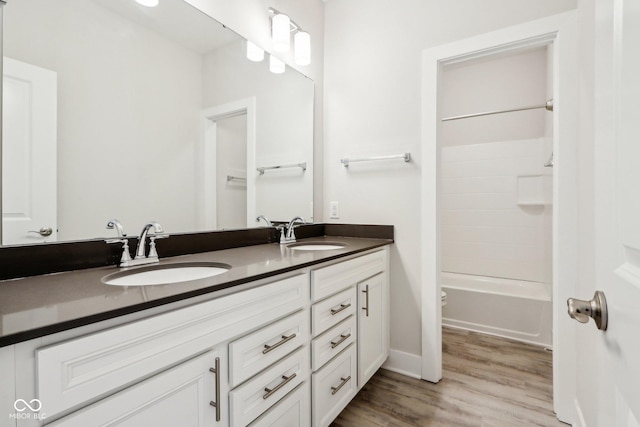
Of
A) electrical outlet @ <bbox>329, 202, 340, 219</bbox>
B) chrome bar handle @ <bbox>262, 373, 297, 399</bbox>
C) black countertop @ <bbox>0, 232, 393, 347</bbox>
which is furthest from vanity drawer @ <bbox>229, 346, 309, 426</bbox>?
electrical outlet @ <bbox>329, 202, 340, 219</bbox>

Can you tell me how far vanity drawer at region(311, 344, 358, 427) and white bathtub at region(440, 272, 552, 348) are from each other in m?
1.36

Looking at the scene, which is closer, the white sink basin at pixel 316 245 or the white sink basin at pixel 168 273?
the white sink basin at pixel 168 273

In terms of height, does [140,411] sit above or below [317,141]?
below

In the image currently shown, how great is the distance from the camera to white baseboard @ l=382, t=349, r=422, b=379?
1939mm

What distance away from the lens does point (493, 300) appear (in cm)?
252

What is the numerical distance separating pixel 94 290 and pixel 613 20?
46.7 inches

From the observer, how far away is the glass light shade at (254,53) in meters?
1.71

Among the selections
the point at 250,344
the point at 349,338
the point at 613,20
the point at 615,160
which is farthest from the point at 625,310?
the point at 349,338

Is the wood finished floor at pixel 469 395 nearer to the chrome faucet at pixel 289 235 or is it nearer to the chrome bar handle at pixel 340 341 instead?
the chrome bar handle at pixel 340 341

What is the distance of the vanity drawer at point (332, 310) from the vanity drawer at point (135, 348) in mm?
316

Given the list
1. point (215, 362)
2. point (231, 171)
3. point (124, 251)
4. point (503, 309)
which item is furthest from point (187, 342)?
point (503, 309)

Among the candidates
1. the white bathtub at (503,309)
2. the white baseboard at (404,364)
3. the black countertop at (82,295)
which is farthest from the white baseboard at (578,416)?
the black countertop at (82,295)

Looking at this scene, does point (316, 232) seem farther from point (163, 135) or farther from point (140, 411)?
point (140, 411)

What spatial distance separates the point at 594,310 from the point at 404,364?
5.53ft
